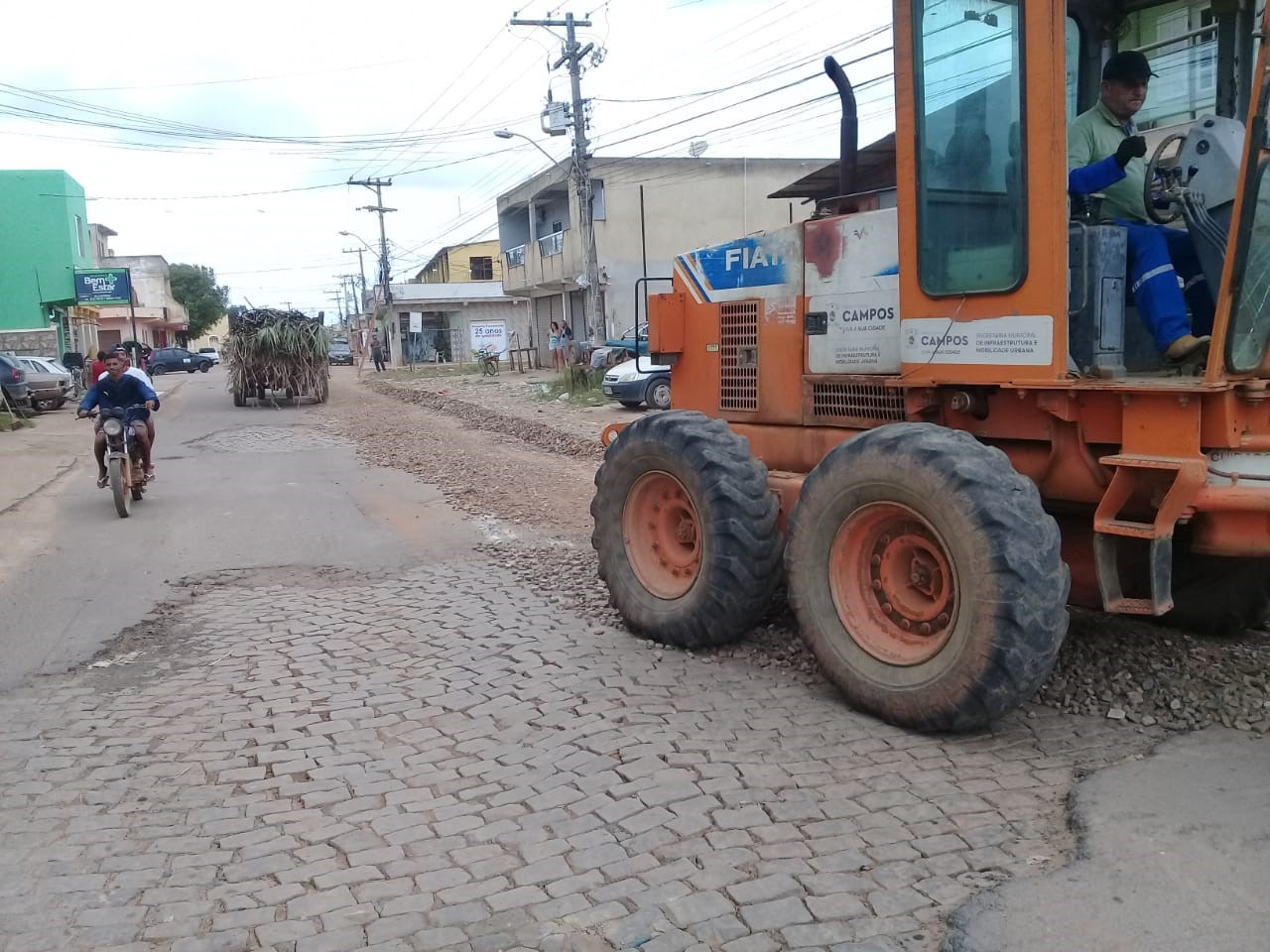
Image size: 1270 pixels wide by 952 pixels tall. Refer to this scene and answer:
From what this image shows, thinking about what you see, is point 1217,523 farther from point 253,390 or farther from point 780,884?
point 253,390

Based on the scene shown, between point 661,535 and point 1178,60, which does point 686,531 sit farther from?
point 1178,60

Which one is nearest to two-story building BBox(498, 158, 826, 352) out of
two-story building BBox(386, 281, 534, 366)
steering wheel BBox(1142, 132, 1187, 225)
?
two-story building BBox(386, 281, 534, 366)

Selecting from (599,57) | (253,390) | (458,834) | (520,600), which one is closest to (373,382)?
(253,390)

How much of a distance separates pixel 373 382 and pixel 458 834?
34265mm

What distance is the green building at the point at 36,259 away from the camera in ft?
121

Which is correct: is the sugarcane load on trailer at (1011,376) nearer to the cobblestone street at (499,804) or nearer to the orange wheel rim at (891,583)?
the orange wheel rim at (891,583)

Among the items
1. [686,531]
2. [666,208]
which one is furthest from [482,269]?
[686,531]

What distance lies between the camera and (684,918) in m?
2.98

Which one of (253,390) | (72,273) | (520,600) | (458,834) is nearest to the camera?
→ (458,834)

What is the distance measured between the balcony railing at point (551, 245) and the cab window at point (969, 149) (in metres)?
33.2

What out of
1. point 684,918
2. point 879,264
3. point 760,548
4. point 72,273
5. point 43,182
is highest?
point 43,182

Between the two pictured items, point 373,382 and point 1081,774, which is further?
point 373,382

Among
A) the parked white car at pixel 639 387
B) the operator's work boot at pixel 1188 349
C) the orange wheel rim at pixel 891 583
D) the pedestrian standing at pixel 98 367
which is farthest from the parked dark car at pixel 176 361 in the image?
the operator's work boot at pixel 1188 349

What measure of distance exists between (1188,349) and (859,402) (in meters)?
1.57
